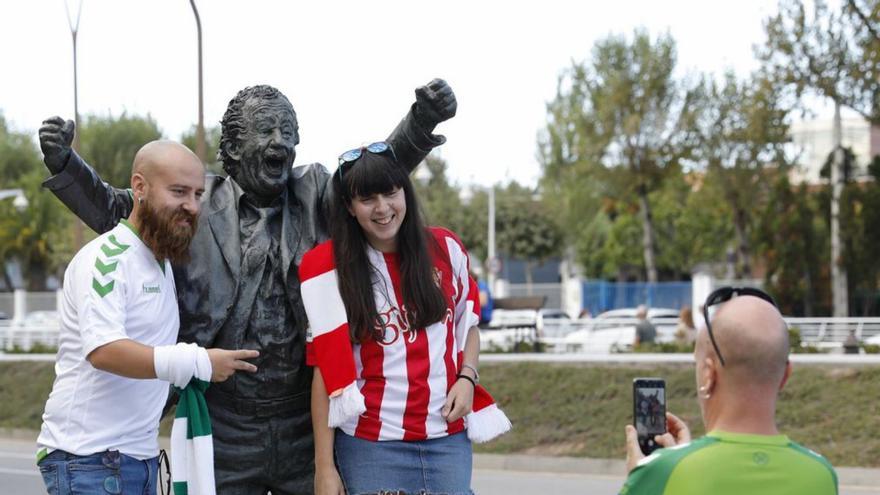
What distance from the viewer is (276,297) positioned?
4.14 metres

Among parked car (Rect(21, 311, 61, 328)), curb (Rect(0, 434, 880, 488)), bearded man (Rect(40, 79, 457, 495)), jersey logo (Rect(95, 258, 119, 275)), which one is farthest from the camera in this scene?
parked car (Rect(21, 311, 61, 328))

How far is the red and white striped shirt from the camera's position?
385cm

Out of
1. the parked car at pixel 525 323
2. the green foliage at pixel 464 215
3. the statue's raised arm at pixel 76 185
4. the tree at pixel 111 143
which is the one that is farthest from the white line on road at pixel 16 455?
the green foliage at pixel 464 215

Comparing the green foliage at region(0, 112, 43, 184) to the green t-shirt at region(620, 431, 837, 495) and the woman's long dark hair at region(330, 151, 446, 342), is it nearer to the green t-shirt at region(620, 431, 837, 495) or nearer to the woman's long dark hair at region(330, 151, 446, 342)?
the woman's long dark hair at region(330, 151, 446, 342)

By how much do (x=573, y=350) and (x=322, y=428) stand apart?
18996 mm

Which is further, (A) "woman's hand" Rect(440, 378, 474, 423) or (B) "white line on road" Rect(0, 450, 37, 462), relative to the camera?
(B) "white line on road" Rect(0, 450, 37, 462)

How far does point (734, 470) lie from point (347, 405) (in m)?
1.39

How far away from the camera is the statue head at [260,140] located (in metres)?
4.18

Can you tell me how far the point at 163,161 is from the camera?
3.80 metres

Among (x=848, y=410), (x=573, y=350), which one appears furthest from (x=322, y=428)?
(x=573, y=350)

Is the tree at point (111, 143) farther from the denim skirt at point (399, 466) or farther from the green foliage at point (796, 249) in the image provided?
the denim skirt at point (399, 466)

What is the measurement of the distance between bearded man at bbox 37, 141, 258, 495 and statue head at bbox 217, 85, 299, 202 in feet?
1.12

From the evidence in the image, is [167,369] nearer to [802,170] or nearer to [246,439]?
[246,439]

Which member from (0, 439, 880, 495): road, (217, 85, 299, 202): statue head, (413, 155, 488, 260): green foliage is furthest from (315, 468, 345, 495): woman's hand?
(413, 155, 488, 260): green foliage
